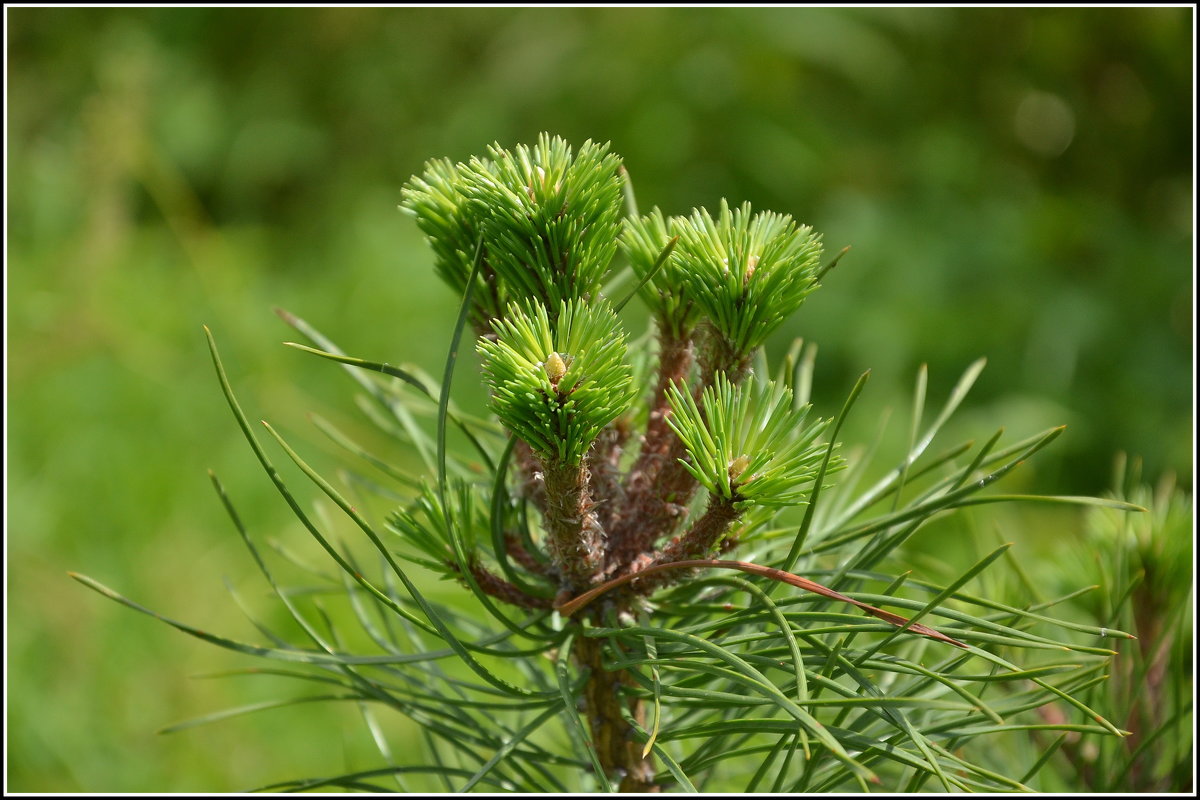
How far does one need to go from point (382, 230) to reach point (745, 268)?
1003mm

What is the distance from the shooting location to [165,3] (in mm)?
1154

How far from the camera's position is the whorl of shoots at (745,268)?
0.19 metres

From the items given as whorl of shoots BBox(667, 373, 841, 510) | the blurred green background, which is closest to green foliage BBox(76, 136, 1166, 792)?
whorl of shoots BBox(667, 373, 841, 510)

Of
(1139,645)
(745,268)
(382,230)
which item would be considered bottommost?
(1139,645)

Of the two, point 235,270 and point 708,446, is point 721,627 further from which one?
point 235,270

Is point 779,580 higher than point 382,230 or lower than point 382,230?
lower

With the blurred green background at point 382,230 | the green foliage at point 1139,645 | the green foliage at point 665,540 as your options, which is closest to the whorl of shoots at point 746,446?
the green foliage at point 665,540

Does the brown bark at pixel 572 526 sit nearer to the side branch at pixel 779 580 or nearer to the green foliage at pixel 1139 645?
the side branch at pixel 779 580

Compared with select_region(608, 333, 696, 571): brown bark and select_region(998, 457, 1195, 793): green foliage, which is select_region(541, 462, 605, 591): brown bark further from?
select_region(998, 457, 1195, 793): green foliage

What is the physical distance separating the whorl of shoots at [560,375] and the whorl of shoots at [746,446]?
1 centimetres

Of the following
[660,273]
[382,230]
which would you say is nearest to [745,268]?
[660,273]

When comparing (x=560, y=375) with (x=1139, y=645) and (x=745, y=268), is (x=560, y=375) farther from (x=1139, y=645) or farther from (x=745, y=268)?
(x=1139, y=645)

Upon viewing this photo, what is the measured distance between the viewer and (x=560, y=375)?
17cm

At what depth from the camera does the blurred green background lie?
718 millimetres
